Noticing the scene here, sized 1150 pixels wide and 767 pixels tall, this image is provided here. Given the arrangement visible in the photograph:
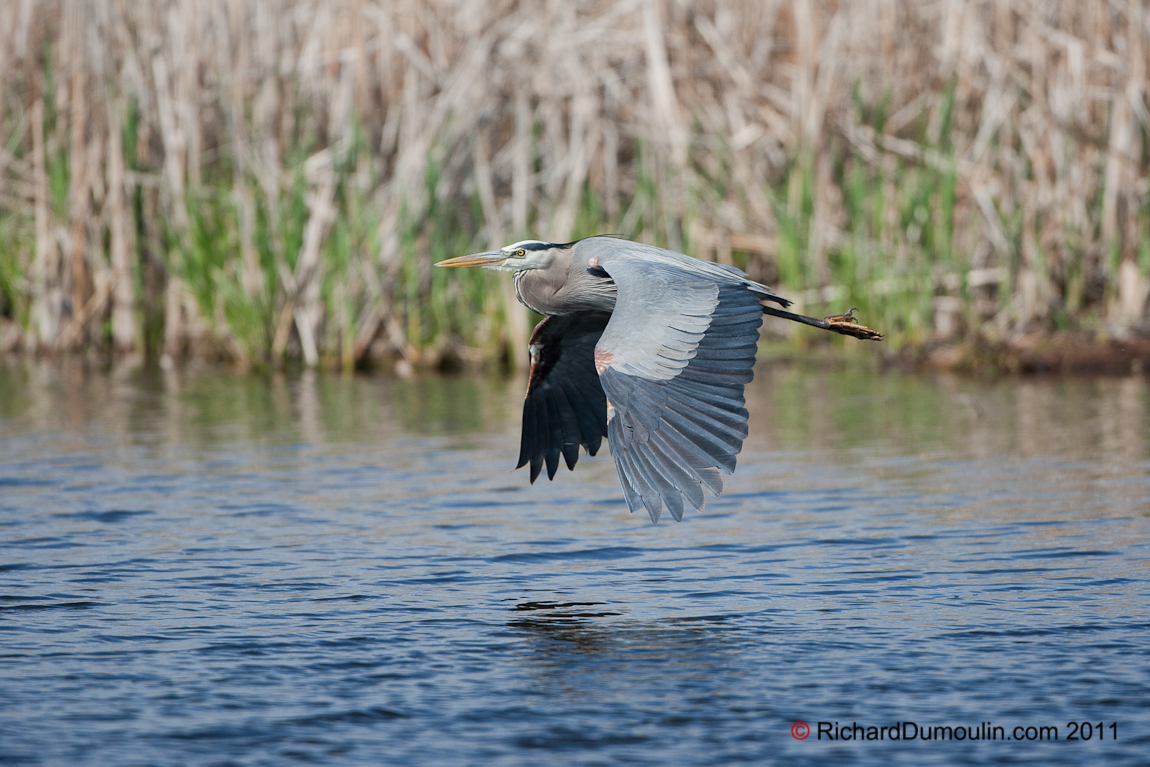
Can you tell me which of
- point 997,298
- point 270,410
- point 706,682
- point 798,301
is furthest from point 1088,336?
point 706,682

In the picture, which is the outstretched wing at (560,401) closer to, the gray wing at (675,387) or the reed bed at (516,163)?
the gray wing at (675,387)

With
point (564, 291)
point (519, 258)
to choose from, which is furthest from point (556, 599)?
point (519, 258)

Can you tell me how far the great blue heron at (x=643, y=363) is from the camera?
4.22 meters

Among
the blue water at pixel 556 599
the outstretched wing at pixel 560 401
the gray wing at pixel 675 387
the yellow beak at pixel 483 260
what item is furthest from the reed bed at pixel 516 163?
the gray wing at pixel 675 387

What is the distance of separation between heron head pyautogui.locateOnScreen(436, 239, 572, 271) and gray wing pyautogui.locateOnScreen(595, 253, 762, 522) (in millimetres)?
Result: 903

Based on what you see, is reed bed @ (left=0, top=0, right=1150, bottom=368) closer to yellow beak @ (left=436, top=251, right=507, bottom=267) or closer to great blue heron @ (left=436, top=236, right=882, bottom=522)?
yellow beak @ (left=436, top=251, right=507, bottom=267)

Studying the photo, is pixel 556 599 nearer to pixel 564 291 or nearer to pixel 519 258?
pixel 564 291

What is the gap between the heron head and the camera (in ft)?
18.2

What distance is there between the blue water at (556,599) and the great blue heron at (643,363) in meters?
0.47

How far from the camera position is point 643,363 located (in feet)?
14.3

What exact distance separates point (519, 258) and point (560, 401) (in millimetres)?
600

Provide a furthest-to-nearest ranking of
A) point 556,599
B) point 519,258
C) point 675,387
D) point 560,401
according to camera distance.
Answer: point 519,258 → point 560,401 → point 556,599 → point 675,387

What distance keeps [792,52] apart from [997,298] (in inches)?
101

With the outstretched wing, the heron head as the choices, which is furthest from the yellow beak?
the outstretched wing
